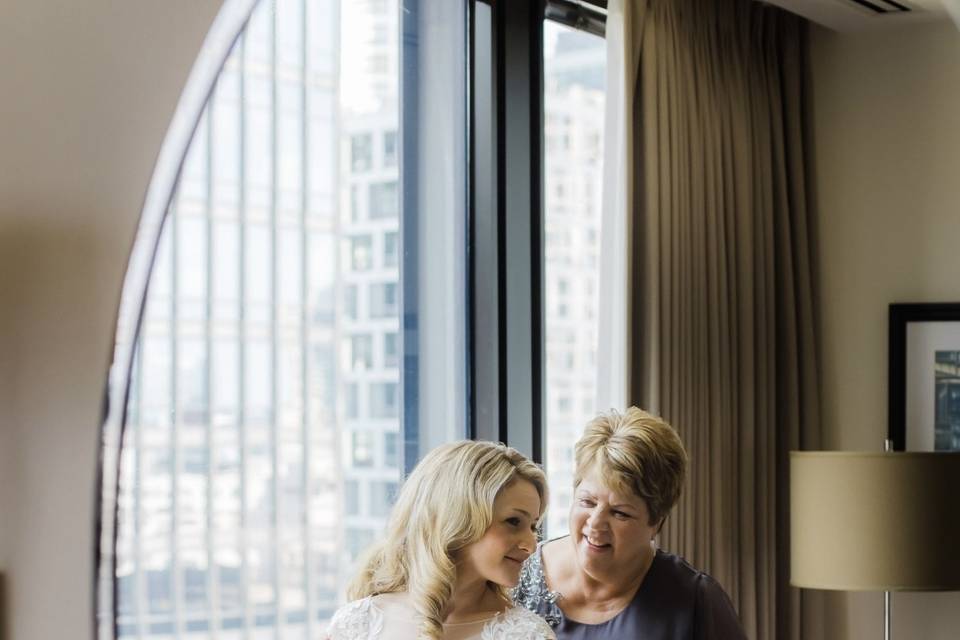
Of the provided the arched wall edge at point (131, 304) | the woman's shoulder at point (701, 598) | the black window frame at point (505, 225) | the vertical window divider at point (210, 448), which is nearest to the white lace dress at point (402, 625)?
the arched wall edge at point (131, 304)

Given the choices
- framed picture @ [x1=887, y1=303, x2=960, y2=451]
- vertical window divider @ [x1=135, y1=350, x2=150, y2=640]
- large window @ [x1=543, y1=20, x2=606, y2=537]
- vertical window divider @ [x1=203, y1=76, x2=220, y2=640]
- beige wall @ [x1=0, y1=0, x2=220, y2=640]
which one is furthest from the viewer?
framed picture @ [x1=887, y1=303, x2=960, y2=451]

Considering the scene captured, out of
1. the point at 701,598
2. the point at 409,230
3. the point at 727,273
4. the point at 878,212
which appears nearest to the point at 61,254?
the point at 409,230

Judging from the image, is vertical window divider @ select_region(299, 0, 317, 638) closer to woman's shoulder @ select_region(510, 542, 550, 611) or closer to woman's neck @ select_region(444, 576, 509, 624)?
woman's shoulder @ select_region(510, 542, 550, 611)

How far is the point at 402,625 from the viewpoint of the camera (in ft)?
6.61

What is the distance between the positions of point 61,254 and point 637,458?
113 centimetres

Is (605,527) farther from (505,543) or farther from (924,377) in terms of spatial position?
(924,377)

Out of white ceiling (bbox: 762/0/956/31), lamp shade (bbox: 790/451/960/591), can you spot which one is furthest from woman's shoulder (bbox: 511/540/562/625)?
white ceiling (bbox: 762/0/956/31)

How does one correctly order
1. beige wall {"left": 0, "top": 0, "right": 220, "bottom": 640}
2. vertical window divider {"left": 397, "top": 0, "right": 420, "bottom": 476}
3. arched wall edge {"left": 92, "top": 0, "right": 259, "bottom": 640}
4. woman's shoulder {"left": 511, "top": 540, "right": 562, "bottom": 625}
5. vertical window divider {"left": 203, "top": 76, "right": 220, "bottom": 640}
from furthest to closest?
vertical window divider {"left": 397, "top": 0, "right": 420, "bottom": 476}, woman's shoulder {"left": 511, "top": 540, "right": 562, "bottom": 625}, vertical window divider {"left": 203, "top": 76, "right": 220, "bottom": 640}, arched wall edge {"left": 92, "top": 0, "right": 259, "bottom": 640}, beige wall {"left": 0, "top": 0, "right": 220, "bottom": 640}

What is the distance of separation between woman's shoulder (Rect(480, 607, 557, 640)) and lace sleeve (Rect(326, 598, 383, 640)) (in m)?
0.17

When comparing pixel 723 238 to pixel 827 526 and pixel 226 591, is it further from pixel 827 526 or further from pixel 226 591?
pixel 226 591

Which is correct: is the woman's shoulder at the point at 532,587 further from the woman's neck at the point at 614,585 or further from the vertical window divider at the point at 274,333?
the vertical window divider at the point at 274,333

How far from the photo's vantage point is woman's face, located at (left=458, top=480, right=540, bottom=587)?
79.4 inches

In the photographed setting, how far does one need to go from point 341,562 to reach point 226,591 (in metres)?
0.32

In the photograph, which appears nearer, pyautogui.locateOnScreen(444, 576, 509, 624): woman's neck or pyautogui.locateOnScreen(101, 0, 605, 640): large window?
pyautogui.locateOnScreen(444, 576, 509, 624): woman's neck
